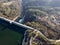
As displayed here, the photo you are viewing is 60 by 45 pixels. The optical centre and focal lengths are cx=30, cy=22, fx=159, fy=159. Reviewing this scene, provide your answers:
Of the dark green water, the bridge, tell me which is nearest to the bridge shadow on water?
the bridge

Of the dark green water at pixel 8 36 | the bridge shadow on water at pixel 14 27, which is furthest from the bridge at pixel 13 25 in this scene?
the dark green water at pixel 8 36

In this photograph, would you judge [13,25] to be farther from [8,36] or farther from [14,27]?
[8,36]

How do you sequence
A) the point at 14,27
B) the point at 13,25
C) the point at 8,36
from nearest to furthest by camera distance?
the point at 8,36
the point at 14,27
the point at 13,25

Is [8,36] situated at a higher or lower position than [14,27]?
higher

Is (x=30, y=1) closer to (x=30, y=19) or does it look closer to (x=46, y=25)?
(x=30, y=19)

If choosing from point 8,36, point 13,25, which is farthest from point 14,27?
point 8,36

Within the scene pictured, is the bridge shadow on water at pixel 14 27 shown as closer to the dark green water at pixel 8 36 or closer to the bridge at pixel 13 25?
the bridge at pixel 13 25

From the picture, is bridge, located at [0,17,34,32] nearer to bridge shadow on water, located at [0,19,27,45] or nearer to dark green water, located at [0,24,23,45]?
bridge shadow on water, located at [0,19,27,45]

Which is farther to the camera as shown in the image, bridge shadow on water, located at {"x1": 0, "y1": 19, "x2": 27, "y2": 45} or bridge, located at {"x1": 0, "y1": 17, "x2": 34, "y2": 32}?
bridge, located at {"x1": 0, "y1": 17, "x2": 34, "y2": 32}
